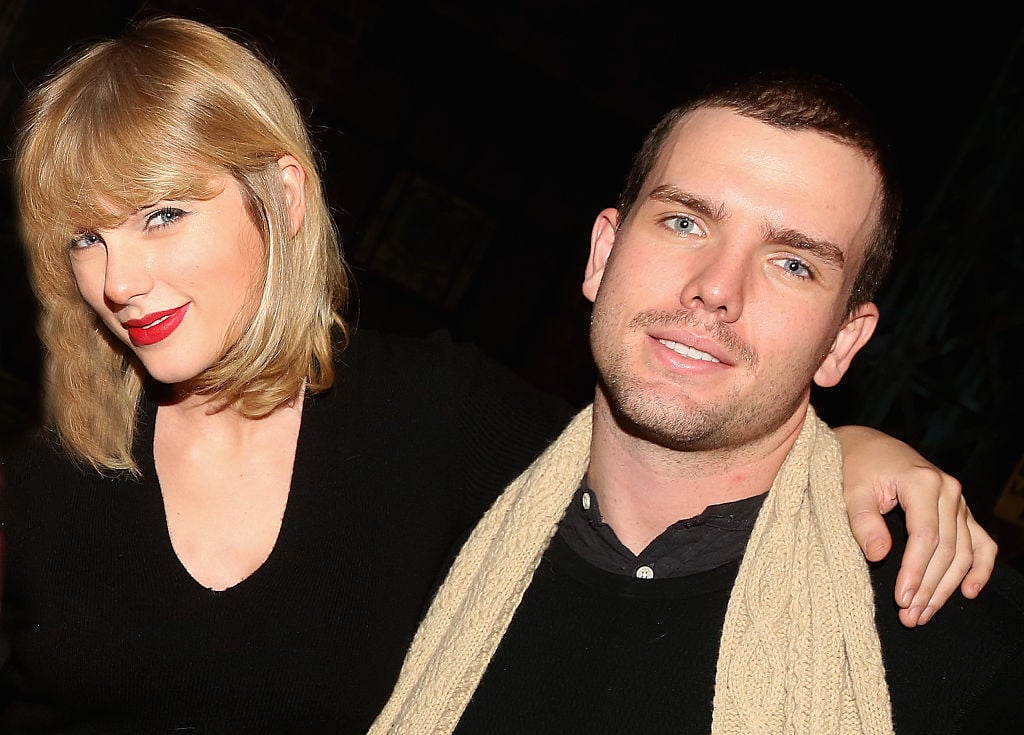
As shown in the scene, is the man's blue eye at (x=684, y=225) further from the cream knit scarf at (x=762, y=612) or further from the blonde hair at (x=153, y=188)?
the blonde hair at (x=153, y=188)

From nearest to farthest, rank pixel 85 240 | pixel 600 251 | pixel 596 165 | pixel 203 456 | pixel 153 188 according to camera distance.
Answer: pixel 153 188
pixel 85 240
pixel 203 456
pixel 600 251
pixel 596 165

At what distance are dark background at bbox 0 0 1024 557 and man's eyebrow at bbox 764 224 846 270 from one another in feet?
9.23

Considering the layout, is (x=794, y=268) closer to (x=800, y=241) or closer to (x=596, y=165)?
(x=800, y=241)

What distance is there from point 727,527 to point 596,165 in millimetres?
3019

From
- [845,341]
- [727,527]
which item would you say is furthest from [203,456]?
[845,341]

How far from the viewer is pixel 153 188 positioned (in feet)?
5.98

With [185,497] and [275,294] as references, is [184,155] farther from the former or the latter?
[185,497]

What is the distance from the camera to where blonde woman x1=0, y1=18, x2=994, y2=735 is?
1.86 metres

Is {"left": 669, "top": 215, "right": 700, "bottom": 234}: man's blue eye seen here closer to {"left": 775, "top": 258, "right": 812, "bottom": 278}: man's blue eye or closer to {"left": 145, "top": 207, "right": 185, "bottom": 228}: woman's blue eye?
{"left": 775, "top": 258, "right": 812, "bottom": 278}: man's blue eye

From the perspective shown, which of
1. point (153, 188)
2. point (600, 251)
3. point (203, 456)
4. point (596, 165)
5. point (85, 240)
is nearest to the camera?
point (153, 188)

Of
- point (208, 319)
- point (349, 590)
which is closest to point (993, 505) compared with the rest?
point (349, 590)

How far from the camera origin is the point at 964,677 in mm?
1700

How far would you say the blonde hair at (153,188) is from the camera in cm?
186

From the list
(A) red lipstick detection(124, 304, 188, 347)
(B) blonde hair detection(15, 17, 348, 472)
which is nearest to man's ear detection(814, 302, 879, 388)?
(B) blonde hair detection(15, 17, 348, 472)
